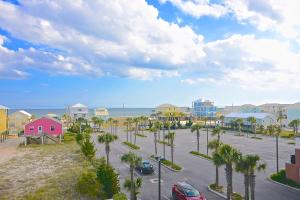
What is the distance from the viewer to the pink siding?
236 feet

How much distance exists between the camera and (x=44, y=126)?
72938mm

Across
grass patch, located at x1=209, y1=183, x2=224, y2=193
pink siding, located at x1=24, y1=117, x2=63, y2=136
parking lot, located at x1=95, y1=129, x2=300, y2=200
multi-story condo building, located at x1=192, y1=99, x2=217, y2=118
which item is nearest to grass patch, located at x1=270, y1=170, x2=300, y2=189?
parking lot, located at x1=95, y1=129, x2=300, y2=200

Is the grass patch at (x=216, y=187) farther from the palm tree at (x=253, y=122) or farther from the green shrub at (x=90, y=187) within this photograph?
the palm tree at (x=253, y=122)

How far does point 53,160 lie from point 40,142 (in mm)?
25024

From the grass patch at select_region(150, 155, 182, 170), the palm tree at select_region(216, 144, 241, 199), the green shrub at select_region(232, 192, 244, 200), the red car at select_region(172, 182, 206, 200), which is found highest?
the palm tree at select_region(216, 144, 241, 199)

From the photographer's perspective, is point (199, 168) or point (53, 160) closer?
point (199, 168)

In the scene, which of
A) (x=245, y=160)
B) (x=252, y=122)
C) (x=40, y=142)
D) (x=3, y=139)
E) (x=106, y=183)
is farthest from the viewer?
(x=252, y=122)

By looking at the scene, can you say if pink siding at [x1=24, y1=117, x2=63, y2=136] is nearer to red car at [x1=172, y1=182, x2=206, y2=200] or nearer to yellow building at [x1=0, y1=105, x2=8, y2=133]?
yellow building at [x1=0, y1=105, x2=8, y2=133]

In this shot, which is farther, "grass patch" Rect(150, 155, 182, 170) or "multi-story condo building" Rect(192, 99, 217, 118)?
"multi-story condo building" Rect(192, 99, 217, 118)

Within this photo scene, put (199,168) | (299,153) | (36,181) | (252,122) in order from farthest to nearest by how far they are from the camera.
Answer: (252,122) → (199,168) → (36,181) → (299,153)

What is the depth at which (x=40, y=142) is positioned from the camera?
71.1m

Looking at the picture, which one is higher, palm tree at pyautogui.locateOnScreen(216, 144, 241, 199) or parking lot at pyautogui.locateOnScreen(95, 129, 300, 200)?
palm tree at pyautogui.locateOnScreen(216, 144, 241, 199)

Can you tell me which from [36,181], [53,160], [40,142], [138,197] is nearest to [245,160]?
[138,197]

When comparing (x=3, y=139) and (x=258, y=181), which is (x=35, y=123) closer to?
(x=3, y=139)
